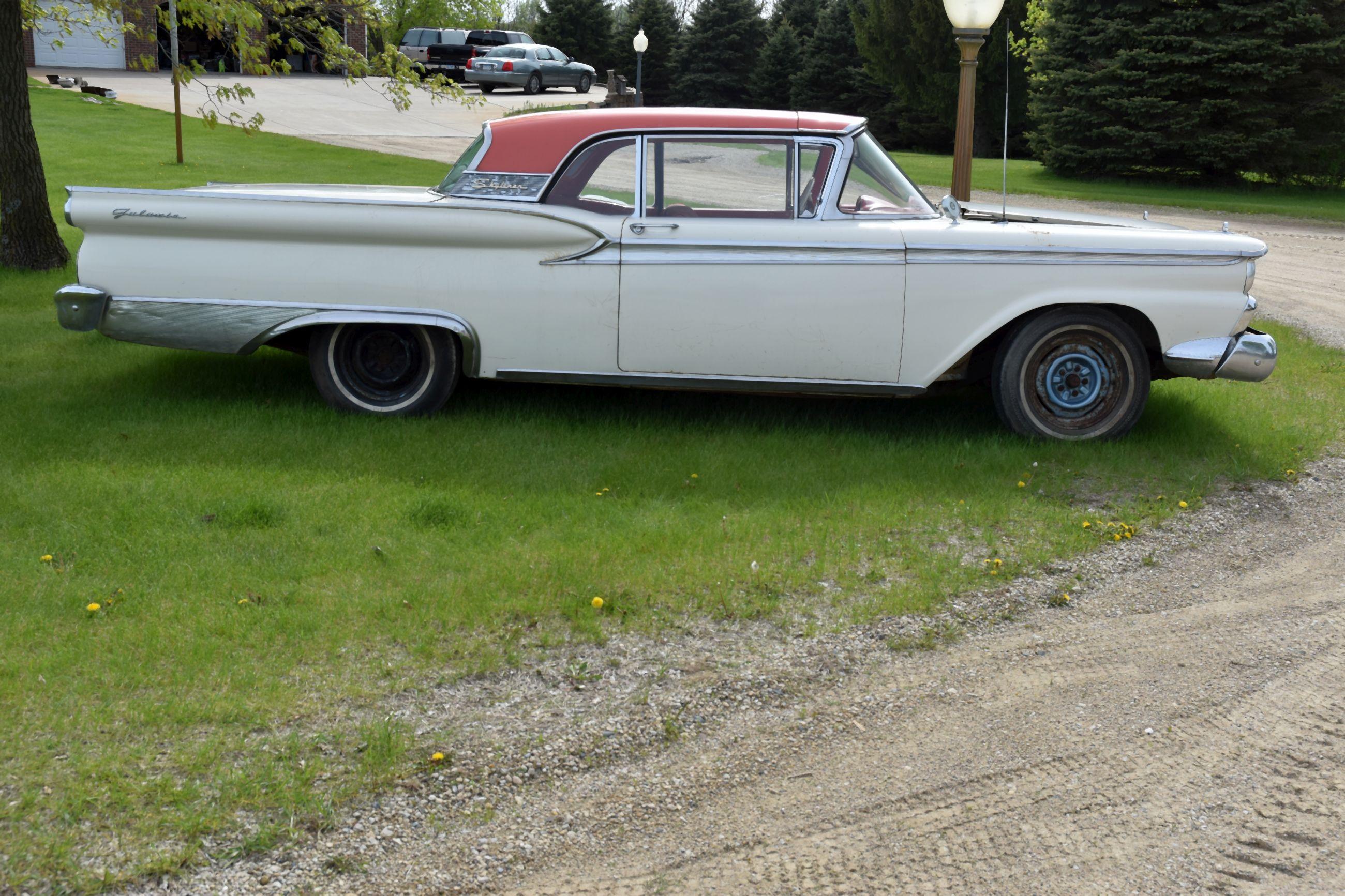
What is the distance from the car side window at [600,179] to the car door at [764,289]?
0.12m

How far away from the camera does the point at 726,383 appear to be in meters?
6.17

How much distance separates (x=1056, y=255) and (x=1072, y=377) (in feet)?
2.15

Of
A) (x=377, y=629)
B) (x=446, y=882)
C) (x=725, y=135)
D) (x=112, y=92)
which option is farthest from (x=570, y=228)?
(x=112, y=92)

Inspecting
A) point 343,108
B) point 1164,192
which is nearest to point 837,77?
point 343,108

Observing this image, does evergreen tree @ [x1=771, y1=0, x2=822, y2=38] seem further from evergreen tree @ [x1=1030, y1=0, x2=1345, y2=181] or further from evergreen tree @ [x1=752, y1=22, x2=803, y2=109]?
evergreen tree @ [x1=1030, y1=0, x2=1345, y2=181]

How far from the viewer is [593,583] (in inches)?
177

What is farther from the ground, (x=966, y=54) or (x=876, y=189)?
(x=966, y=54)

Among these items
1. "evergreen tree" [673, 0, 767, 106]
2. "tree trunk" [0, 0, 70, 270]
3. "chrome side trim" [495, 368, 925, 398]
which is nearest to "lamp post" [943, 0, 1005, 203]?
"chrome side trim" [495, 368, 925, 398]

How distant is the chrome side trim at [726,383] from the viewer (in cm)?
612

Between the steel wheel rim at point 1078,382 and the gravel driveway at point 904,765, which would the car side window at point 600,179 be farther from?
the gravel driveway at point 904,765

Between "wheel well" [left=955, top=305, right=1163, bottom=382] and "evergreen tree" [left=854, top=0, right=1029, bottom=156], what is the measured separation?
28.3m

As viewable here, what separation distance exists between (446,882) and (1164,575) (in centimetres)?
321

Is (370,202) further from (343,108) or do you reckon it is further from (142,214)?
(343,108)

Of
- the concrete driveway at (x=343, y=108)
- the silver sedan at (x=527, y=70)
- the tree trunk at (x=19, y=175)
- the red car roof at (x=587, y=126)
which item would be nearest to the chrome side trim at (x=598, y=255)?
the red car roof at (x=587, y=126)
